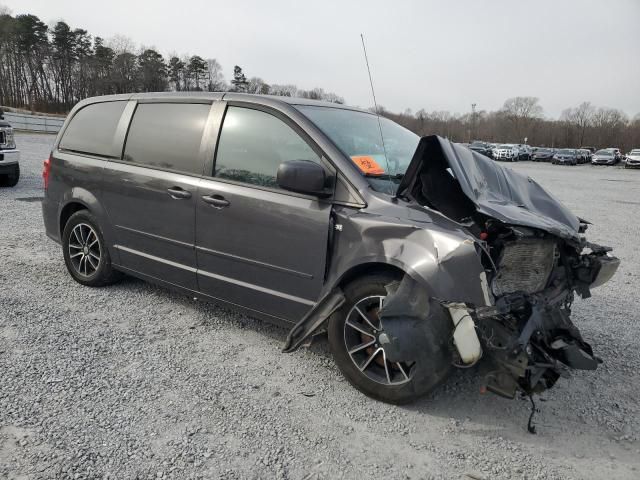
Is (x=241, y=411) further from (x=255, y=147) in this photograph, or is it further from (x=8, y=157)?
(x=8, y=157)

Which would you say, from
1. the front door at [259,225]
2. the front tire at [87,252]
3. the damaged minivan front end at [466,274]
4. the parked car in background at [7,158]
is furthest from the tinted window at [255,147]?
the parked car in background at [7,158]

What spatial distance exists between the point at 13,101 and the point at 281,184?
3021 inches

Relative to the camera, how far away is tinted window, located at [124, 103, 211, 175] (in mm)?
3781

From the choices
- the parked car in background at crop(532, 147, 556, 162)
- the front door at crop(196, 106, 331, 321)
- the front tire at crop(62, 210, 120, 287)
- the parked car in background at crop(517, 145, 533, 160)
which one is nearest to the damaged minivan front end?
the front door at crop(196, 106, 331, 321)

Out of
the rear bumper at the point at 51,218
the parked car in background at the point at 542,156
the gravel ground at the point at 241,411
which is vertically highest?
the rear bumper at the point at 51,218

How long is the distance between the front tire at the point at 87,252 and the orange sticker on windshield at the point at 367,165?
103 inches

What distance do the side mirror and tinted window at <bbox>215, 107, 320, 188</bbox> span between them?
22cm

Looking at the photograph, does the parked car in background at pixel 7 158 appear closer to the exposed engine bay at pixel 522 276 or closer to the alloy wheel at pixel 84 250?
the alloy wheel at pixel 84 250

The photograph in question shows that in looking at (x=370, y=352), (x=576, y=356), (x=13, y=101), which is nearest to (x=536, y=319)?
(x=576, y=356)

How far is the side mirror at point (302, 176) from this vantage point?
298 cm

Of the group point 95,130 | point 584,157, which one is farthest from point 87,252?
point 584,157

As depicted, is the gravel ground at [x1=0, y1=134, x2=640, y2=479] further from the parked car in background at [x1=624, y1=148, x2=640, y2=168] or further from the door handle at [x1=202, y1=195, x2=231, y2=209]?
the parked car in background at [x1=624, y1=148, x2=640, y2=168]

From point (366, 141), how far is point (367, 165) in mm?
378

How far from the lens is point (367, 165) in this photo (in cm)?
329
